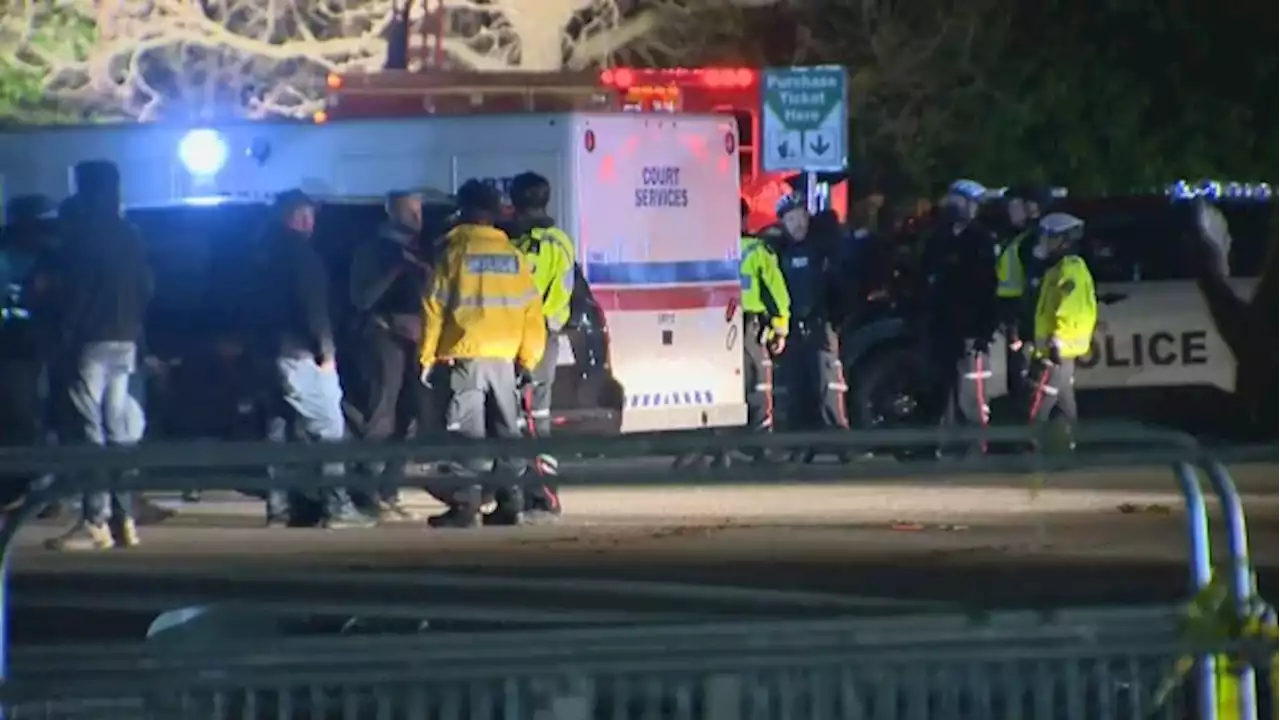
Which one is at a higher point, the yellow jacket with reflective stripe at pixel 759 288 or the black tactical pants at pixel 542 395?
the yellow jacket with reflective stripe at pixel 759 288

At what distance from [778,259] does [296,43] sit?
11864mm

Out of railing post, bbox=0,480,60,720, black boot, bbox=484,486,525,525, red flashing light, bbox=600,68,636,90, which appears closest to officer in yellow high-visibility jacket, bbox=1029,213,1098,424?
black boot, bbox=484,486,525,525

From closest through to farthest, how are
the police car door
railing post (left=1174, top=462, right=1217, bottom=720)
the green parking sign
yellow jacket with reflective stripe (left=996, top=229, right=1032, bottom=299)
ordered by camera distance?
railing post (left=1174, top=462, right=1217, bottom=720) < yellow jacket with reflective stripe (left=996, top=229, right=1032, bottom=299) < the police car door < the green parking sign

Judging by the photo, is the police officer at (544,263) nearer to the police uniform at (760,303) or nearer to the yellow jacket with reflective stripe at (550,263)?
the yellow jacket with reflective stripe at (550,263)

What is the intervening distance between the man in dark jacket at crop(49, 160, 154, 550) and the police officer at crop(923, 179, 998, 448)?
19.2 feet

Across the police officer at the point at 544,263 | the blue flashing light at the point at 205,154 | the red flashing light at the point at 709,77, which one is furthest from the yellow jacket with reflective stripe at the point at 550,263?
the red flashing light at the point at 709,77

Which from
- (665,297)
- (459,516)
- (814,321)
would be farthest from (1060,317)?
(459,516)

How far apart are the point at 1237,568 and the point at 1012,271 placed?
37.7ft

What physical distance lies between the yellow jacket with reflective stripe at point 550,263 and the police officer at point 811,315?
3161 mm

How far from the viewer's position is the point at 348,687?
494cm

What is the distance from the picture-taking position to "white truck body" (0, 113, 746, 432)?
15.3 m

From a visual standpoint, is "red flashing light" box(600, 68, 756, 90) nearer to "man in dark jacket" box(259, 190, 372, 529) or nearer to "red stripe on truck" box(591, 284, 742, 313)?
"red stripe on truck" box(591, 284, 742, 313)

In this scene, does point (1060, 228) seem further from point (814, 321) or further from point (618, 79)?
point (618, 79)

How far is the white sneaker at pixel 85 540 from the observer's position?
13.0 meters
